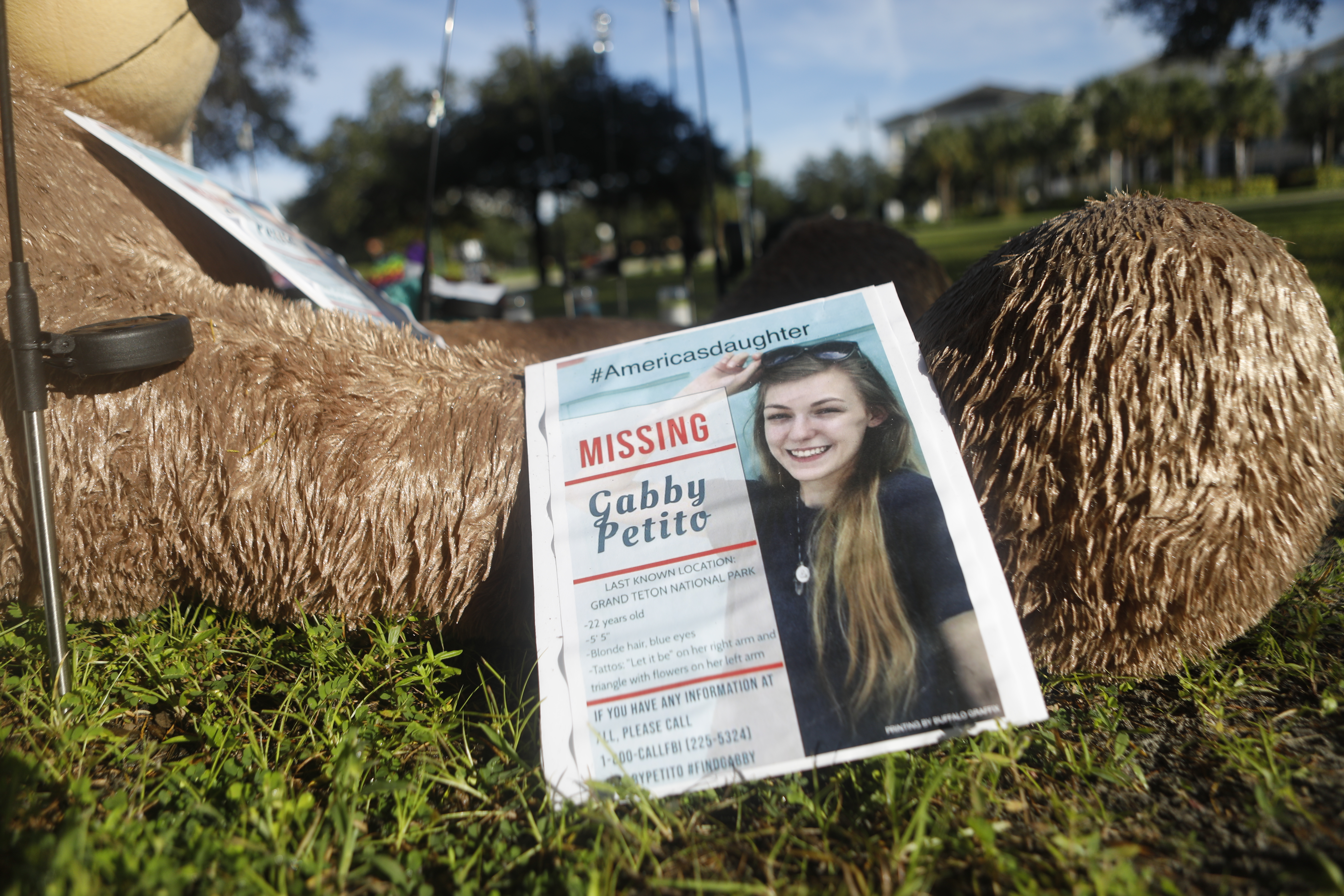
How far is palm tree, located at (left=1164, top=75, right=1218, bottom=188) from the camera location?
32469 mm

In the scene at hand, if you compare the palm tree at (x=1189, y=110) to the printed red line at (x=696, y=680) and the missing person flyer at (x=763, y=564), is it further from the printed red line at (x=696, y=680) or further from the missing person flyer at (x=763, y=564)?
the printed red line at (x=696, y=680)

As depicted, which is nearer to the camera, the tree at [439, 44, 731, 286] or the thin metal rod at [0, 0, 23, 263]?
the thin metal rod at [0, 0, 23, 263]

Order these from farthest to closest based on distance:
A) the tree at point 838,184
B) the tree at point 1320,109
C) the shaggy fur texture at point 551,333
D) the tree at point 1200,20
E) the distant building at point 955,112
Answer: the distant building at point 955,112 → the tree at point 838,184 → the tree at point 1320,109 → the tree at point 1200,20 → the shaggy fur texture at point 551,333

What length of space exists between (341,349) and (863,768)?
3.87 feet

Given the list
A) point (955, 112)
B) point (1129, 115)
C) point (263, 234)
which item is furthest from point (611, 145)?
point (955, 112)

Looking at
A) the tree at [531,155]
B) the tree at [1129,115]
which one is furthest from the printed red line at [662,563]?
the tree at [1129,115]

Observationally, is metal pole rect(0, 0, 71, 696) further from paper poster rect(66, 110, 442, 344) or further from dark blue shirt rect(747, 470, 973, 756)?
dark blue shirt rect(747, 470, 973, 756)

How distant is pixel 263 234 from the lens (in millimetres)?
1826

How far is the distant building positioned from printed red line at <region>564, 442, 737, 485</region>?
67506mm

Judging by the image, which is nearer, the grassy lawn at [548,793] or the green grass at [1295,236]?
the grassy lawn at [548,793]

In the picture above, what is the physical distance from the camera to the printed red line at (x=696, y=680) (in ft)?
3.32

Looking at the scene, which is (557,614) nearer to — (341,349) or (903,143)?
(341,349)

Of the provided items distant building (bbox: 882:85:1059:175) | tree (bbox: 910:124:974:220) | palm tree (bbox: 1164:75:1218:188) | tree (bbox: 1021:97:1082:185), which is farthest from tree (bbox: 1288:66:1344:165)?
distant building (bbox: 882:85:1059:175)

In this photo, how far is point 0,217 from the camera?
4.39 ft
